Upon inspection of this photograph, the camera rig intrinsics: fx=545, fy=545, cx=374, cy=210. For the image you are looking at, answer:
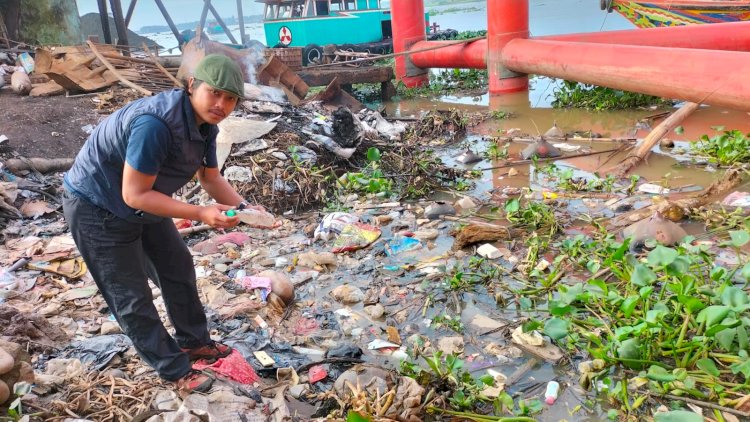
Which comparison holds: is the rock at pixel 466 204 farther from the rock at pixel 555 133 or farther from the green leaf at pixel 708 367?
the green leaf at pixel 708 367

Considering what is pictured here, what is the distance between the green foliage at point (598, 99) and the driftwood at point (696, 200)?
128 inches

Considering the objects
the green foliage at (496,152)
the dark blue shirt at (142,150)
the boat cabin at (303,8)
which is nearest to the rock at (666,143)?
the green foliage at (496,152)

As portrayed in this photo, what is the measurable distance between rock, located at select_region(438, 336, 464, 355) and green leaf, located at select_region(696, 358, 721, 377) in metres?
0.97

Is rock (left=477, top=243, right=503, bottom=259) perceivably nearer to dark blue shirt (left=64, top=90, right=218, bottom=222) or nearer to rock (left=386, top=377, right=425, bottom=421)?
rock (left=386, top=377, right=425, bottom=421)

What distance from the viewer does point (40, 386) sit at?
222 cm

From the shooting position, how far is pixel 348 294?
318cm

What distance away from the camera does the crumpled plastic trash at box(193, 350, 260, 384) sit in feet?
7.86

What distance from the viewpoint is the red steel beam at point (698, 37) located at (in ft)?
21.7

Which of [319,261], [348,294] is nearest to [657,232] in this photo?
[348,294]

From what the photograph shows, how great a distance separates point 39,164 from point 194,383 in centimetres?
413

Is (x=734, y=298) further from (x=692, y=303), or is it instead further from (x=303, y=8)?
(x=303, y=8)

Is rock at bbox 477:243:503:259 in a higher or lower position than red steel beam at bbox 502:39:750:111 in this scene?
lower

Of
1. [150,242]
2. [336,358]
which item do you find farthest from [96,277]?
[336,358]

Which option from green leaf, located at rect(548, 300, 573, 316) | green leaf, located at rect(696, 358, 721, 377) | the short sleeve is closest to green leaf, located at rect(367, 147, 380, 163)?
green leaf, located at rect(548, 300, 573, 316)
